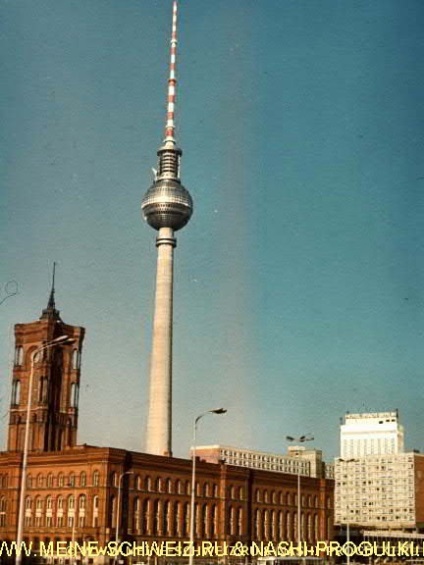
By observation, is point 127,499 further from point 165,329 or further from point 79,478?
point 165,329

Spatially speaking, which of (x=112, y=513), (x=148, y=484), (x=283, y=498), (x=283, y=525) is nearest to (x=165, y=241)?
(x=283, y=498)

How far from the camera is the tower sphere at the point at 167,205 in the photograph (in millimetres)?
160250

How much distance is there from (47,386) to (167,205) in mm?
39836

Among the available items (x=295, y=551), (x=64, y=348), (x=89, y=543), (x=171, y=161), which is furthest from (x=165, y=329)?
(x=89, y=543)

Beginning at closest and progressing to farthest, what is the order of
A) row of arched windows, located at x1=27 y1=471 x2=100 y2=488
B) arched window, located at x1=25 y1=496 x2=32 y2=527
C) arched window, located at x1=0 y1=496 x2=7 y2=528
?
row of arched windows, located at x1=27 y1=471 x2=100 y2=488, arched window, located at x1=25 y1=496 x2=32 y2=527, arched window, located at x1=0 y1=496 x2=7 y2=528

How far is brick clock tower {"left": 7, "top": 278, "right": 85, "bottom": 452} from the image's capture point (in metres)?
137

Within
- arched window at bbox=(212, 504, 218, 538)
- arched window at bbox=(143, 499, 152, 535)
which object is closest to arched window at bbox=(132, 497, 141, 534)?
arched window at bbox=(143, 499, 152, 535)

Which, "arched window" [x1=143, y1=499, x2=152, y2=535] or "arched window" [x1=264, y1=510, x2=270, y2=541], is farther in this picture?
"arched window" [x1=264, y1=510, x2=270, y2=541]

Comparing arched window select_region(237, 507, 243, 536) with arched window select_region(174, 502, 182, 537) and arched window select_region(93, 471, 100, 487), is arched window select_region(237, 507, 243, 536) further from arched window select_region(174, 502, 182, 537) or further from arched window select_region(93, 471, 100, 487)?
arched window select_region(93, 471, 100, 487)

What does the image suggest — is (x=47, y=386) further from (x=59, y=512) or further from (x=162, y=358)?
(x=59, y=512)

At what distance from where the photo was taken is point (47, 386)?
139 metres

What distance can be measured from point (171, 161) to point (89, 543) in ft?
266

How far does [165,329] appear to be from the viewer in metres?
155

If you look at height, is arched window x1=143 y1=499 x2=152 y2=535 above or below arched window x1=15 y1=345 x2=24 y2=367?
below
